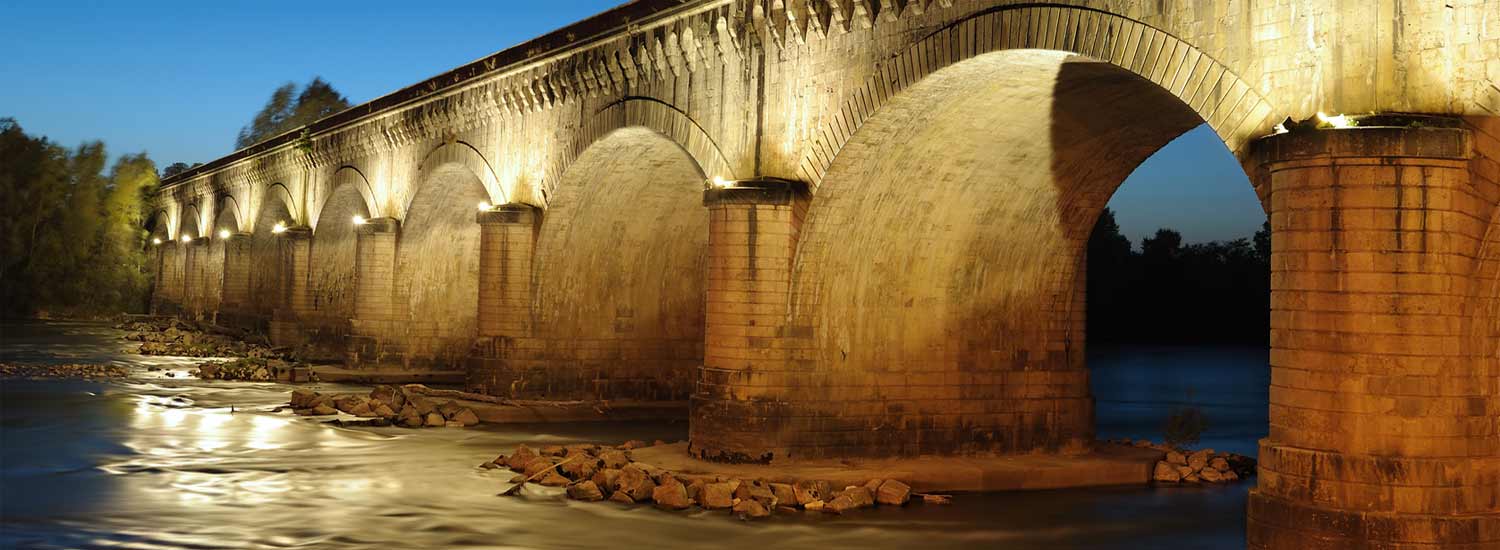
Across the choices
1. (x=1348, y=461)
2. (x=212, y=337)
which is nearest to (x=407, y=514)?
(x=1348, y=461)

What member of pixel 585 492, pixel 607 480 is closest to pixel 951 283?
pixel 607 480

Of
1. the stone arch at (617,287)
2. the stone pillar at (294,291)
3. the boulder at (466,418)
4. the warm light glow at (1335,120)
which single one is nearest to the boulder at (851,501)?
the warm light glow at (1335,120)

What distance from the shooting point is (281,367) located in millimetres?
27156

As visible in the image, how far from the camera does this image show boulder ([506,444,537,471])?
1448 cm

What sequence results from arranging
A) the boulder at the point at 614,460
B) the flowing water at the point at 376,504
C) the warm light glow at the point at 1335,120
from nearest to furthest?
the warm light glow at the point at 1335,120, the flowing water at the point at 376,504, the boulder at the point at 614,460

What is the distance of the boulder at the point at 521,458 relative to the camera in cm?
1448

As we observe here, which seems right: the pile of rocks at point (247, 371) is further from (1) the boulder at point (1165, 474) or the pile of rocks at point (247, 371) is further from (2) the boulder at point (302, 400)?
(1) the boulder at point (1165, 474)

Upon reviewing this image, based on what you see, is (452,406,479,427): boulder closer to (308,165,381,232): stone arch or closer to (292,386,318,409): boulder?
(292,386,318,409): boulder

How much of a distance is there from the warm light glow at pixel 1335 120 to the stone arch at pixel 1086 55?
0.57 metres

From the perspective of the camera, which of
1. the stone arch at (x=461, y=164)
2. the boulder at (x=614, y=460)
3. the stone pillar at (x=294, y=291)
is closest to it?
the boulder at (x=614, y=460)

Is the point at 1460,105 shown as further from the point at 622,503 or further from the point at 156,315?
the point at 156,315

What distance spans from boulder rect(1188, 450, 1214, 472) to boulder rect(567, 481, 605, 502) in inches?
257

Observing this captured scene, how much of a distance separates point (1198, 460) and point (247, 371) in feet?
59.5

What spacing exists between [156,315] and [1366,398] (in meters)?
53.2
